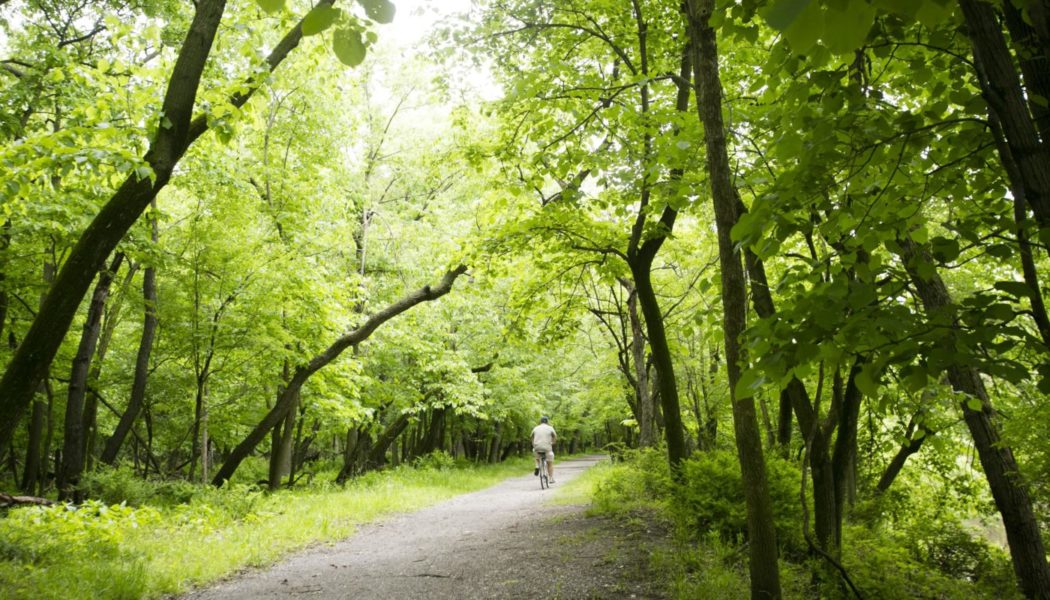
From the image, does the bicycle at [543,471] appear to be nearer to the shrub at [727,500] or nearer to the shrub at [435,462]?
the shrub at [435,462]

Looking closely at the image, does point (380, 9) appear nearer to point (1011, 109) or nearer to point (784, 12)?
point (784, 12)

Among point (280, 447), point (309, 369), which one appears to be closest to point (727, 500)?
point (309, 369)

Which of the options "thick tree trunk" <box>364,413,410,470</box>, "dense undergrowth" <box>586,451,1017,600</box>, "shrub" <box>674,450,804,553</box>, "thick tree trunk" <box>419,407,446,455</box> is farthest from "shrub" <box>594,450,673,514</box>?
"thick tree trunk" <box>419,407,446,455</box>

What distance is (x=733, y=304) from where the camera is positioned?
3676 millimetres

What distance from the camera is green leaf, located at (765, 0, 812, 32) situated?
965 mm

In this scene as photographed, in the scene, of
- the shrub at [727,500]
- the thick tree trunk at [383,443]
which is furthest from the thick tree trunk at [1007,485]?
the thick tree trunk at [383,443]

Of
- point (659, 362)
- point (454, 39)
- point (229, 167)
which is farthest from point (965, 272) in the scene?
point (229, 167)

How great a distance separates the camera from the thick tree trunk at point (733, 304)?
11.7 feet

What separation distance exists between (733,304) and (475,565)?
165 inches

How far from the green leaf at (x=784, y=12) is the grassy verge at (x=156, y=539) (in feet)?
19.6

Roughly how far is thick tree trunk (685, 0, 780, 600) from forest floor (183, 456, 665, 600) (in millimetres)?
1366

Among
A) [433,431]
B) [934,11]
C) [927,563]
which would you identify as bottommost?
[927,563]

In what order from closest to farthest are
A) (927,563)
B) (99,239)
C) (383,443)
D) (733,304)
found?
(733,304), (99,239), (927,563), (383,443)

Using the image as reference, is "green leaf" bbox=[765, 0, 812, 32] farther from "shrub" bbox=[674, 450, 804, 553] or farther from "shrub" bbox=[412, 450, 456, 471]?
"shrub" bbox=[412, 450, 456, 471]
